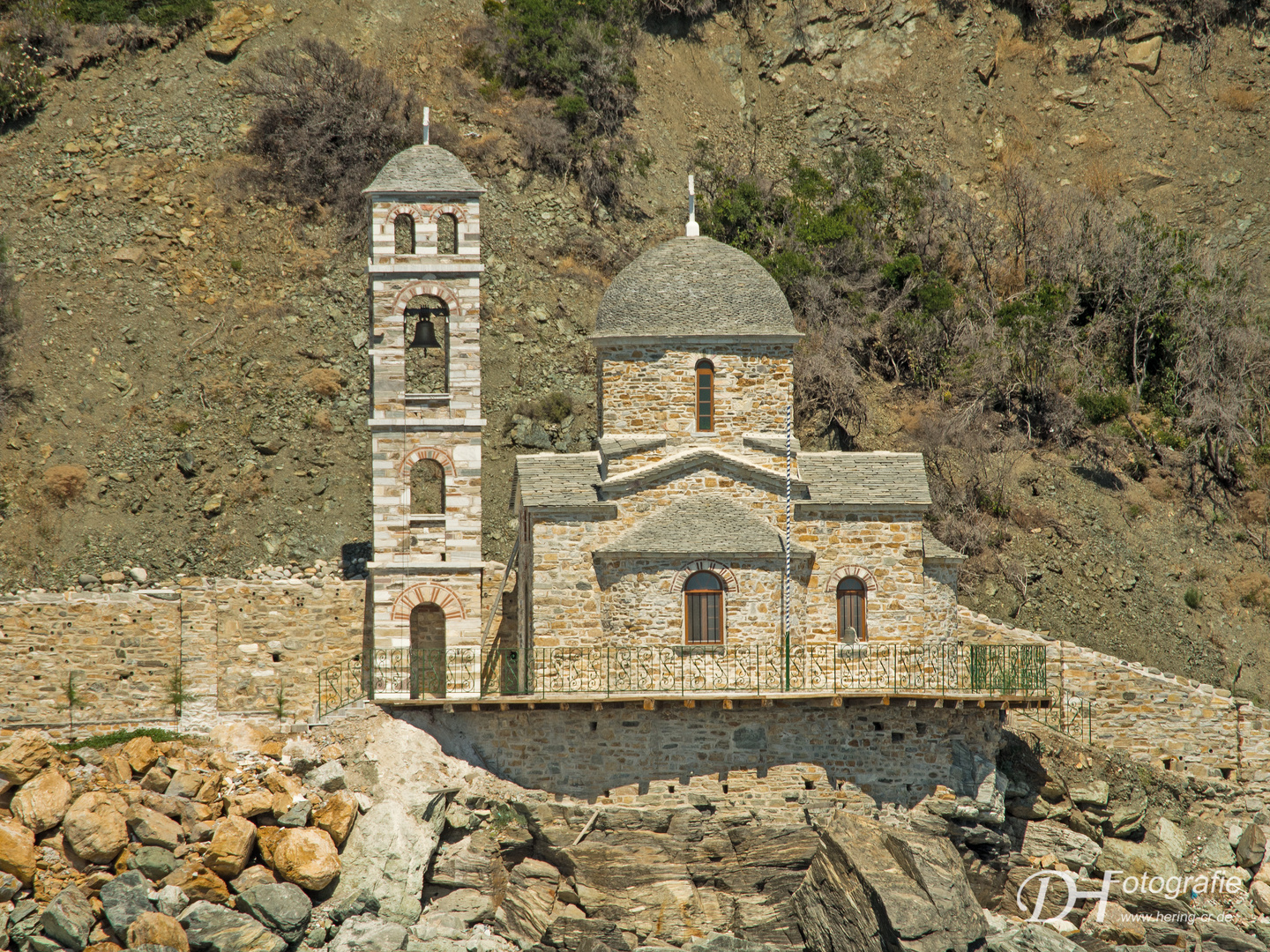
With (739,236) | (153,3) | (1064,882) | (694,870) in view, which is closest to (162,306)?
(153,3)

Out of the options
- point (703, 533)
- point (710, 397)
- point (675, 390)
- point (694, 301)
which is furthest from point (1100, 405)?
point (703, 533)

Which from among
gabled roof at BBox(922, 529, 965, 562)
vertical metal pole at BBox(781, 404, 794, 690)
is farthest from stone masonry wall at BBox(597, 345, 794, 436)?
gabled roof at BBox(922, 529, 965, 562)

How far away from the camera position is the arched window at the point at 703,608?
2548cm

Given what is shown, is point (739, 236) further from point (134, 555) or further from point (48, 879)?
point (48, 879)

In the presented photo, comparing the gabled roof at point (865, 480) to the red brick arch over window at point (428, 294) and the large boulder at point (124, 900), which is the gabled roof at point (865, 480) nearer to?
the red brick arch over window at point (428, 294)

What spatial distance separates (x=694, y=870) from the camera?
2434 cm

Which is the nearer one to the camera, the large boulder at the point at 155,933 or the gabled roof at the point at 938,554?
the large boulder at the point at 155,933

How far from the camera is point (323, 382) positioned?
35.4 metres

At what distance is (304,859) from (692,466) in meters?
9.97

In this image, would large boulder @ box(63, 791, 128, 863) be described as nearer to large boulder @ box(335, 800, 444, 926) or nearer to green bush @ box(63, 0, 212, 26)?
large boulder @ box(335, 800, 444, 926)

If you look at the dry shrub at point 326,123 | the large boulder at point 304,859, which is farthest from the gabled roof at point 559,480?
the dry shrub at point 326,123

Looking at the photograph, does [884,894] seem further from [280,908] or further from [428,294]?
[428,294]

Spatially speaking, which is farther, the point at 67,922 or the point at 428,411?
the point at 428,411

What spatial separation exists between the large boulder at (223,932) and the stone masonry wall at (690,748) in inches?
177
